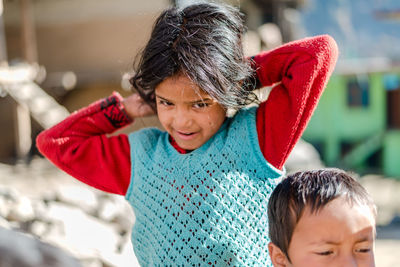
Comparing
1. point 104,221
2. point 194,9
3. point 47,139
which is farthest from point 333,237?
point 104,221

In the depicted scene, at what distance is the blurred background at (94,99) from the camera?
11.3ft

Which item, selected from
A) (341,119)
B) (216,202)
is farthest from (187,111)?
(341,119)

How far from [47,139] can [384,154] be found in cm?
976

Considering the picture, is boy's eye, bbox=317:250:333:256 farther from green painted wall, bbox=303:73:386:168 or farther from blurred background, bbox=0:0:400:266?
green painted wall, bbox=303:73:386:168

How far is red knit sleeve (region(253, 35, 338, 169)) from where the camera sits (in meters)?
1.50

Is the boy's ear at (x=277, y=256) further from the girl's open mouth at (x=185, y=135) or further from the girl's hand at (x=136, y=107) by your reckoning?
the girl's hand at (x=136, y=107)

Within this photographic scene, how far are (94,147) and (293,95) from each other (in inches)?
30.1

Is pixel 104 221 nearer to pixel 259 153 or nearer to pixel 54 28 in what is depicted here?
pixel 259 153

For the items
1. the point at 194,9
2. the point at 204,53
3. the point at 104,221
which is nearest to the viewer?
the point at 204,53

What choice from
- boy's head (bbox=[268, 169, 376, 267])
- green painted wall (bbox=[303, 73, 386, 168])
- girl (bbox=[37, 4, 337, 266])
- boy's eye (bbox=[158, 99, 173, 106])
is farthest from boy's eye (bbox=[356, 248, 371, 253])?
green painted wall (bbox=[303, 73, 386, 168])

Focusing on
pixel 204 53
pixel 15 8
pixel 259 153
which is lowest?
pixel 259 153

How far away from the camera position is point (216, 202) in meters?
1.51

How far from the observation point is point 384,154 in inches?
407

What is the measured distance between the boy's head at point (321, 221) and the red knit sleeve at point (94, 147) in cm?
62
